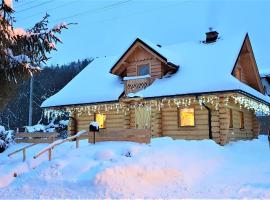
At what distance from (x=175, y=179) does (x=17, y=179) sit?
5.81m

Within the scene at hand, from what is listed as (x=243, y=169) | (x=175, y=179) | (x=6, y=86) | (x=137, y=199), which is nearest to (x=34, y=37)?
(x=6, y=86)

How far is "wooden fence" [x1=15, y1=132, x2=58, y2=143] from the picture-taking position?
19.9 metres

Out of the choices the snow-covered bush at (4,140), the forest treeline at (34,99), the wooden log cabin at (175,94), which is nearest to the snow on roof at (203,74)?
the wooden log cabin at (175,94)

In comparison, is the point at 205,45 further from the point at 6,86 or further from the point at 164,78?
the point at 6,86

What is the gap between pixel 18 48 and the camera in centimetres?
846

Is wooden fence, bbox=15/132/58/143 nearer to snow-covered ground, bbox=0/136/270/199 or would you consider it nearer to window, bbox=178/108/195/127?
snow-covered ground, bbox=0/136/270/199

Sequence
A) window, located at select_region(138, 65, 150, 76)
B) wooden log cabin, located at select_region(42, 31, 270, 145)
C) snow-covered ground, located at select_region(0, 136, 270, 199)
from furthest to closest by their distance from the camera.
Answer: window, located at select_region(138, 65, 150, 76) < wooden log cabin, located at select_region(42, 31, 270, 145) < snow-covered ground, located at select_region(0, 136, 270, 199)

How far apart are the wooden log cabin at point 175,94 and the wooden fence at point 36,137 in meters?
3.73

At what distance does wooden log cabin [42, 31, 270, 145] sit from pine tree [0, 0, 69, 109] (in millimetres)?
8330

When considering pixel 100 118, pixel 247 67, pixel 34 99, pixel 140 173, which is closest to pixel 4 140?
pixel 100 118

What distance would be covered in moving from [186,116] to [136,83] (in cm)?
366

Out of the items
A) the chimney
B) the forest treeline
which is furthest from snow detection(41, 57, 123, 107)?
the forest treeline

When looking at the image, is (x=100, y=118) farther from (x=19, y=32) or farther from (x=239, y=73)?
(x=19, y=32)

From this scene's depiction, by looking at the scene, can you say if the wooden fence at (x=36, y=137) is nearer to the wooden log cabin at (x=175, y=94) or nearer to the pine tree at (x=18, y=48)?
the wooden log cabin at (x=175, y=94)
